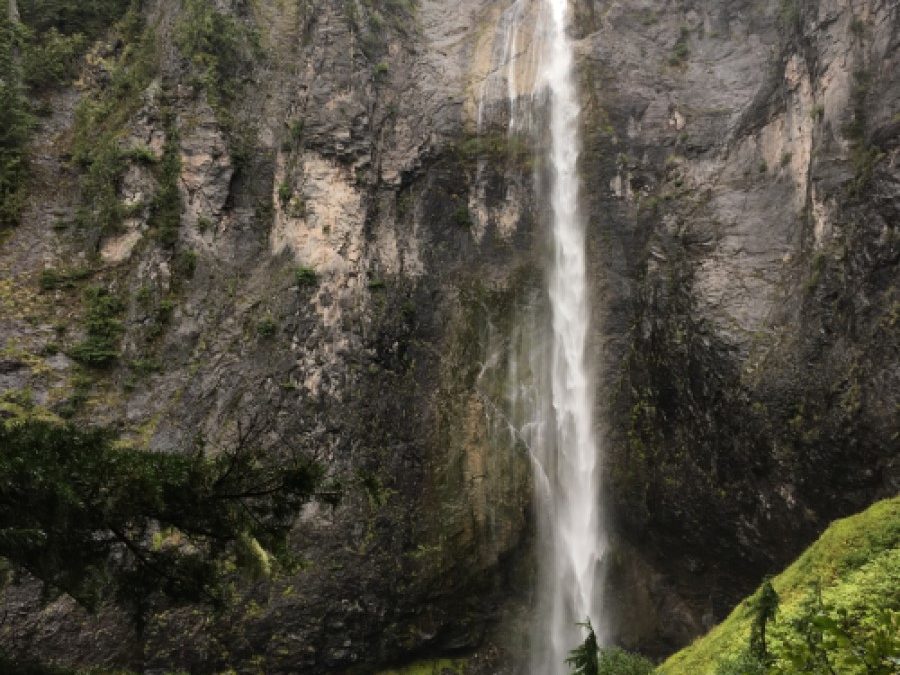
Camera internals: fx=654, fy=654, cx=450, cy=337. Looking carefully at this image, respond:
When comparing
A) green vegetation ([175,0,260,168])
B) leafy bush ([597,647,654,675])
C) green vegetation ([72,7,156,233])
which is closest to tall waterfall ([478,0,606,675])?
leafy bush ([597,647,654,675])

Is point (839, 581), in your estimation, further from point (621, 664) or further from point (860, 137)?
point (860, 137)

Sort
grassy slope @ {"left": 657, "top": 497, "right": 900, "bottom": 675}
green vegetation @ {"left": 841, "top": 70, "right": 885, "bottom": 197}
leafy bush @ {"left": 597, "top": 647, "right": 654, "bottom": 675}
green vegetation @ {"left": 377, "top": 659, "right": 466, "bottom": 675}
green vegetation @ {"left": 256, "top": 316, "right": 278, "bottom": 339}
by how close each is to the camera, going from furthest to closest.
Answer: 1. green vegetation @ {"left": 256, "top": 316, "right": 278, "bottom": 339}
2. green vegetation @ {"left": 377, "top": 659, "right": 466, "bottom": 675}
3. green vegetation @ {"left": 841, "top": 70, "right": 885, "bottom": 197}
4. leafy bush @ {"left": 597, "top": 647, "right": 654, "bottom": 675}
5. grassy slope @ {"left": 657, "top": 497, "right": 900, "bottom": 675}

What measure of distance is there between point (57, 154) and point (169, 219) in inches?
204

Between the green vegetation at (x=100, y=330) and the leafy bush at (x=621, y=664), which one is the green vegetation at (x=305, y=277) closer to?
the green vegetation at (x=100, y=330)

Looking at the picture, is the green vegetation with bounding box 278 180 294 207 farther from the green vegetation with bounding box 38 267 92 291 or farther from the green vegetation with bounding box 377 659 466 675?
the green vegetation with bounding box 377 659 466 675

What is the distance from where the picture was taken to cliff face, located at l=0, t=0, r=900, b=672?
1691 centimetres

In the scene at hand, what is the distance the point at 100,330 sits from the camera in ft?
64.6

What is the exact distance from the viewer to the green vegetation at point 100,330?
19.0 m

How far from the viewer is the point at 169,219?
21.8 metres

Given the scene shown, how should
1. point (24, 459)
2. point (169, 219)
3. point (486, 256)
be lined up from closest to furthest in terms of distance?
1. point (24, 459)
2. point (169, 219)
3. point (486, 256)

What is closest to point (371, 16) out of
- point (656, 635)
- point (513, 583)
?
point (513, 583)

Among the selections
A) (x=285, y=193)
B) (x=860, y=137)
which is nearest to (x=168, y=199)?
(x=285, y=193)

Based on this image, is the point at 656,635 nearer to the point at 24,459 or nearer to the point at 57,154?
the point at 24,459

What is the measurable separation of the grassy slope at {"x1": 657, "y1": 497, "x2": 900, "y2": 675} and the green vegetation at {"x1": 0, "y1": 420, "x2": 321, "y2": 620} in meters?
7.27
